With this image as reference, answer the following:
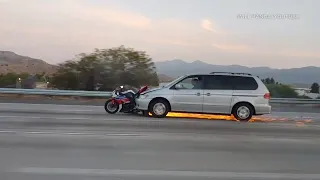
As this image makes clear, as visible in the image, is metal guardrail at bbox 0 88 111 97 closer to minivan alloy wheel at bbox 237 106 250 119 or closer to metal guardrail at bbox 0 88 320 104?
metal guardrail at bbox 0 88 320 104

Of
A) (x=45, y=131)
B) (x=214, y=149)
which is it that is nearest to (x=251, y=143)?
(x=214, y=149)

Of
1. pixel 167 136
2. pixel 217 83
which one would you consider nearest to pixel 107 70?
pixel 217 83

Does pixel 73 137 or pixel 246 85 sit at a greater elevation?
pixel 246 85

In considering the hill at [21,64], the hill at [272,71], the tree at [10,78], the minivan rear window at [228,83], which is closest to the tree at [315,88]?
the hill at [272,71]

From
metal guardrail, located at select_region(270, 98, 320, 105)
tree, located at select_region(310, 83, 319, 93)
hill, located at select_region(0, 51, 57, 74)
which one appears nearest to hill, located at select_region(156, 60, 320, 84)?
tree, located at select_region(310, 83, 319, 93)

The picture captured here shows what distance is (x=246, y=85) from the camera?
1505 centimetres

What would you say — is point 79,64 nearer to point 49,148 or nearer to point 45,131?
point 45,131

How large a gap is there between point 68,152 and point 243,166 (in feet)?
9.92

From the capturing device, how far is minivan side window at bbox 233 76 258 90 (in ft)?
49.3

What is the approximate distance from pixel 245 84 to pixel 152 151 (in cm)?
742

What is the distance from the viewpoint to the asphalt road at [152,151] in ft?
22.0

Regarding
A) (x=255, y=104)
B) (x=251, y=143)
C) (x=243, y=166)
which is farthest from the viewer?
(x=255, y=104)

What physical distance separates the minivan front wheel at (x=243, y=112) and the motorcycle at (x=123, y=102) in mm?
3139

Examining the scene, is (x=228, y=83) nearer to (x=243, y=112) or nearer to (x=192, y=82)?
(x=243, y=112)
